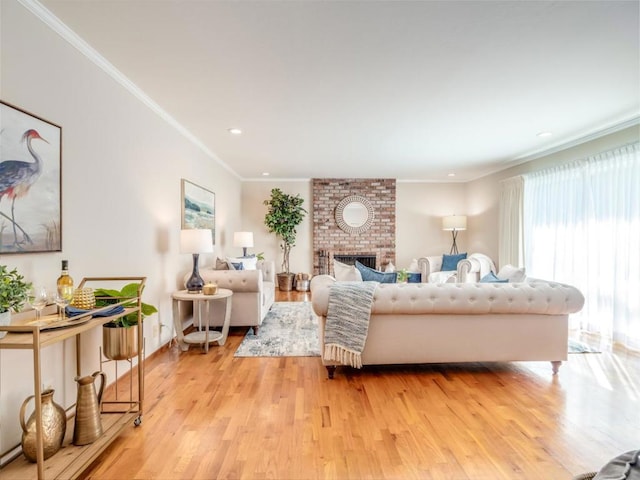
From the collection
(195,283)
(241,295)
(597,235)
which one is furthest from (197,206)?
(597,235)

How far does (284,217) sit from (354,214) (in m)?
1.61

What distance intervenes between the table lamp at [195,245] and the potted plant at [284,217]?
3.40 m

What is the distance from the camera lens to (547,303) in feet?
8.92

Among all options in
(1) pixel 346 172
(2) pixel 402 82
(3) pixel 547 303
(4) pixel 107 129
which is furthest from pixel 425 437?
(1) pixel 346 172

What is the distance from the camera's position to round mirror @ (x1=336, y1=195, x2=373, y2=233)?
7.31 metres

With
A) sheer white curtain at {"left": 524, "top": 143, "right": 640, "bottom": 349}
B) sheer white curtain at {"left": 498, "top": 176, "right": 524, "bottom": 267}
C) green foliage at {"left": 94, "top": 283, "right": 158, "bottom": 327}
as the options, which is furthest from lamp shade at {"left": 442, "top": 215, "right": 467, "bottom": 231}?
green foliage at {"left": 94, "top": 283, "right": 158, "bottom": 327}

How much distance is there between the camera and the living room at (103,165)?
1729 millimetres

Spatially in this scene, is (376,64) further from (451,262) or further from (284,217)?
(284,217)

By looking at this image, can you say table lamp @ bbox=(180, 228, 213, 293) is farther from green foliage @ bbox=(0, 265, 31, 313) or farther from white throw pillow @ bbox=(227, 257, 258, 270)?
green foliage @ bbox=(0, 265, 31, 313)

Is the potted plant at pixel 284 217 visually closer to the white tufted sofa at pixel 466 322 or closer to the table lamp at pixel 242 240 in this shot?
the table lamp at pixel 242 240

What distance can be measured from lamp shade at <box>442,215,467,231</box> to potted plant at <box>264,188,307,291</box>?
3.17m

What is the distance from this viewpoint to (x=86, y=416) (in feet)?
5.58

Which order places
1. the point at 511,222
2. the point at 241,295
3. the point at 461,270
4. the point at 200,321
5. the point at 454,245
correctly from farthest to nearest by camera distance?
the point at 454,245, the point at 511,222, the point at 461,270, the point at 241,295, the point at 200,321

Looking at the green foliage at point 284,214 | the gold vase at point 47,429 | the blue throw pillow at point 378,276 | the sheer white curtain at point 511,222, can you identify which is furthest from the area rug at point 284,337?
the sheer white curtain at point 511,222
